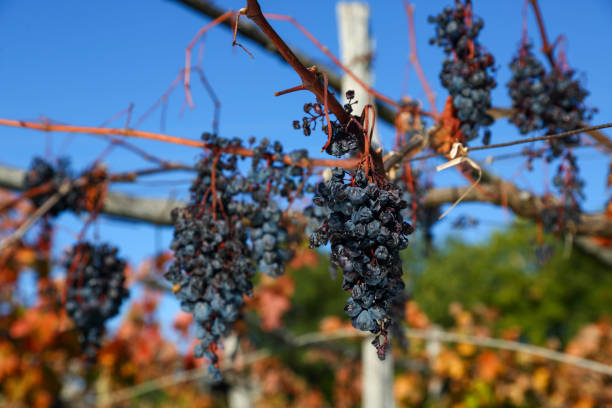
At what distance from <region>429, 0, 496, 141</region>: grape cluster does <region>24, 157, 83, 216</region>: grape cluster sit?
4.25ft

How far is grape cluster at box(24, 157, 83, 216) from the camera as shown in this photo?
1.77 metres

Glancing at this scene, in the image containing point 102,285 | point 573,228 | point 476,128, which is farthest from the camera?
point 573,228

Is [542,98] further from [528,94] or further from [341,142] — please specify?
[341,142]

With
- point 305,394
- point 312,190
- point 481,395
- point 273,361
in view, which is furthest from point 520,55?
point 305,394

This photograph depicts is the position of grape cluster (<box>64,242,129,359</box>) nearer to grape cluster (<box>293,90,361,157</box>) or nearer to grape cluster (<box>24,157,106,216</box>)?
grape cluster (<box>24,157,106,216</box>)

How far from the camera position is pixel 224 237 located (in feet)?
3.48

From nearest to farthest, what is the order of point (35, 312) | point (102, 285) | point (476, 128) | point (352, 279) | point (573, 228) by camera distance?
point (352, 279) → point (476, 128) → point (102, 285) → point (573, 228) → point (35, 312)

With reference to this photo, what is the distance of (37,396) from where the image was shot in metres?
3.67

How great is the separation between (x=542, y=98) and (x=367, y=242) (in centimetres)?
93

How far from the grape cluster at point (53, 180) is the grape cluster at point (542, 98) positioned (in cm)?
146

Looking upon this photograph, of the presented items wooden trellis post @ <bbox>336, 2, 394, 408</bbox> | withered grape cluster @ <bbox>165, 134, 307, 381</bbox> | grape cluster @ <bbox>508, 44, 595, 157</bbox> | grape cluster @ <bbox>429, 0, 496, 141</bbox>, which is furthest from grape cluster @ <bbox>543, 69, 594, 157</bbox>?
wooden trellis post @ <bbox>336, 2, 394, 408</bbox>

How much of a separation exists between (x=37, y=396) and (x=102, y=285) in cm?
288

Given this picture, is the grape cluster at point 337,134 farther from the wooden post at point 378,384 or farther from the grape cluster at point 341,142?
the wooden post at point 378,384

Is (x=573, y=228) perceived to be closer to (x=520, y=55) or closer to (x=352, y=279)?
(x=520, y=55)
